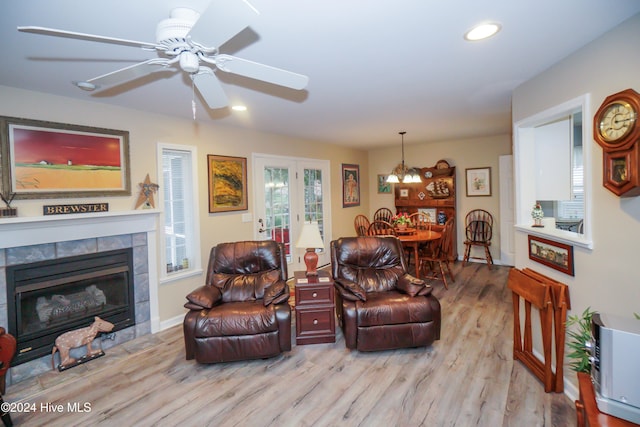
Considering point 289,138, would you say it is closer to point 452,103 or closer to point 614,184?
point 452,103

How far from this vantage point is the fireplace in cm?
268

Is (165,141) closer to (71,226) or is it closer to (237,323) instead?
(71,226)

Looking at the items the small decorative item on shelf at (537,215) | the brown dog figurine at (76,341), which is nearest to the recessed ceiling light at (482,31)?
the small decorative item on shelf at (537,215)

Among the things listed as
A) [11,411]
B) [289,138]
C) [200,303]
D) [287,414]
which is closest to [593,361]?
[287,414]

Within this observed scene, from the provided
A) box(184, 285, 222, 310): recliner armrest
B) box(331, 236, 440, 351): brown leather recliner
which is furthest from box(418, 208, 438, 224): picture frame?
box(184, 285, 222, 310): recliner armrest

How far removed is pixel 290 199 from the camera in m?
5.32

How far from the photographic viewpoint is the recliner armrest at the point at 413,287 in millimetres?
2965

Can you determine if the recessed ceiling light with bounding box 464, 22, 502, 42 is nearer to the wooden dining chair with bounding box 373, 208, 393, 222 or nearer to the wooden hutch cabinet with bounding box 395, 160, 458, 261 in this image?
the wooden hutch cabinet with bounding box 395, 160, 458, 261

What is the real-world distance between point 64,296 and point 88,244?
1.74ft

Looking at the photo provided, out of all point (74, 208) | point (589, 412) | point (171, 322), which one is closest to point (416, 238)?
point (589, 412)

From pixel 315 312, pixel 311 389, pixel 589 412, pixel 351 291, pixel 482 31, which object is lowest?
pixel 311 389

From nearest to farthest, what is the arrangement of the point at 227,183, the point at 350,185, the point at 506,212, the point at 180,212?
the point at 180,212
the point at 227,183
the point at 506,212
the point at 350,185

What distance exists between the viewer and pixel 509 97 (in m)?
3.26

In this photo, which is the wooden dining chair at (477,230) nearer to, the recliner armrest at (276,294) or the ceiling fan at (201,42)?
the recliner armrest at (276,294)
